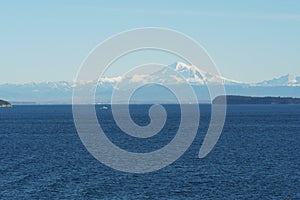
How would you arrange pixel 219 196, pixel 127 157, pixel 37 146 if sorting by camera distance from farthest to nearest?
pixel 37 146, pixel 127 157, pixel 219 196

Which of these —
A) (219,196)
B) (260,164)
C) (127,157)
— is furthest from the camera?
(127,157)

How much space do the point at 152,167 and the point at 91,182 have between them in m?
14.9

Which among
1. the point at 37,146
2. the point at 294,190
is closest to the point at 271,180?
the point at 294,190

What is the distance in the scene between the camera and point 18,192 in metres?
67.9

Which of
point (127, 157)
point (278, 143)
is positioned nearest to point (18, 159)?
point (127, 157)

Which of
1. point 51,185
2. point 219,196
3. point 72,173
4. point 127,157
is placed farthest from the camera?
point 127,157

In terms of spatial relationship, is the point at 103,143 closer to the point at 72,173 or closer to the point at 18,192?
the point at 72,173

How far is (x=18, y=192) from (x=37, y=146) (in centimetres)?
5999

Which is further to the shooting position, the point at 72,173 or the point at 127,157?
the point at 127,157

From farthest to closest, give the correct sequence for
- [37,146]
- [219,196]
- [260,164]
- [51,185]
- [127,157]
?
[37,146] < [127,157] < [260,164] < [51,185] < [219,196]

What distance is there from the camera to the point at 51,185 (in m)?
72.8

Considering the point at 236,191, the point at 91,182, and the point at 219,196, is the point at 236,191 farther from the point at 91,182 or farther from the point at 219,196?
the point at 91,182

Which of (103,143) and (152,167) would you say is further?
(103,143)

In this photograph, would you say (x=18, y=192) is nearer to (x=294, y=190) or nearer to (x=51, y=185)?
(x=51, y=185)
